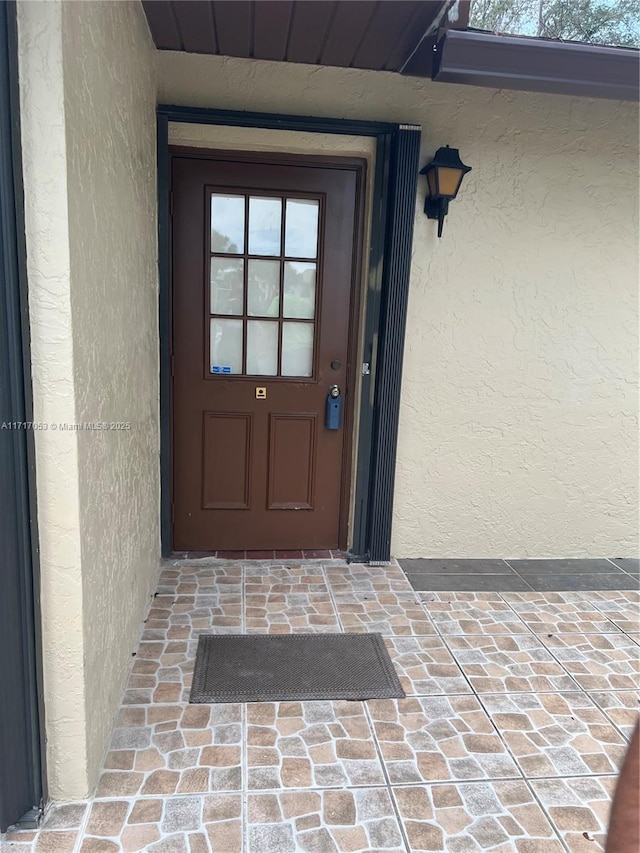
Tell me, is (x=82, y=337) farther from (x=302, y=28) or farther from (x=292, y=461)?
(x=292, y=461)

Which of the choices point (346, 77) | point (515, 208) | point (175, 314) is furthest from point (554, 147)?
point (175, 314)

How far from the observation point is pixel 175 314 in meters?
3.06

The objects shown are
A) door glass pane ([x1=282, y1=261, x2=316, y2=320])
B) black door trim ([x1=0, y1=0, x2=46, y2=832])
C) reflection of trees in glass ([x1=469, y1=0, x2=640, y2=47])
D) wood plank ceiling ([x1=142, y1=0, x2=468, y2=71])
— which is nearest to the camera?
black door trim ([x1=0, y1=0, x2=46, y2=832])

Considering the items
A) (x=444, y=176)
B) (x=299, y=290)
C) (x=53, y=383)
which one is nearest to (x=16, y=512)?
(x=53, y=383)

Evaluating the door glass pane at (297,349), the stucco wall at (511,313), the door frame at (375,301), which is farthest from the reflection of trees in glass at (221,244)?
the stucco wall at (511,313)

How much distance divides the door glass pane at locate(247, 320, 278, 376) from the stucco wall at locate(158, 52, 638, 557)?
2.54 ft

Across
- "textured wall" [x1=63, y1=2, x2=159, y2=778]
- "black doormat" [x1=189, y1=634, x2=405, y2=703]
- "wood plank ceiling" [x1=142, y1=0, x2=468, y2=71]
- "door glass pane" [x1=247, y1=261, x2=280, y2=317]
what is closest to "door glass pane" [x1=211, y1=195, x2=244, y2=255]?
"door glass pane" [x1=247, y1=261, x2=280, y2=317]

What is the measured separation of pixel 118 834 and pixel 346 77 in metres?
3.29

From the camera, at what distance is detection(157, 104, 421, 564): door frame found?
9.21 feet

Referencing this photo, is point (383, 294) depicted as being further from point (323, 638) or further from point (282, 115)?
point (323, 638)

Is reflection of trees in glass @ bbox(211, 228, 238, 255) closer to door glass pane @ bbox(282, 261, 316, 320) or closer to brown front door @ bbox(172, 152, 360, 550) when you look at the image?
brown front door @ bbox(172, 152, 360, 550)

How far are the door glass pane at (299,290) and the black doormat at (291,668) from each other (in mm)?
1753

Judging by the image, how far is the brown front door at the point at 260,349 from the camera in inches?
118

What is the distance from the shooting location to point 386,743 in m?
1.90
